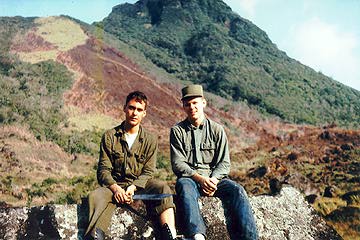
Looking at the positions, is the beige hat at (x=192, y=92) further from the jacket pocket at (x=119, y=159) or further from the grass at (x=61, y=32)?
the grass at (x=61, y=32)

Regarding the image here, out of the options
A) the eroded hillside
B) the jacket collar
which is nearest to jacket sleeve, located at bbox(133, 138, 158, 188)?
the jacket collar

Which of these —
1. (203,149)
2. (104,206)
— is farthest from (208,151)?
(104,206)

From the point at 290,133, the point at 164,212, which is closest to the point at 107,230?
the point at 164,212

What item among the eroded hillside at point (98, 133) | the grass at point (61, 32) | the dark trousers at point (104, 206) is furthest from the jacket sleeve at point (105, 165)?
the grass at point (61, 32)

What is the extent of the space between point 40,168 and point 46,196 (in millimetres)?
4218

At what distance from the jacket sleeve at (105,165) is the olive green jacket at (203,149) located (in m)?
0.60

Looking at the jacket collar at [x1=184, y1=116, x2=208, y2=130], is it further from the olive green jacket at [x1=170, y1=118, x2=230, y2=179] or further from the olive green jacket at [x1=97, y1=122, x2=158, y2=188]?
the olive green jacket at [x1=97, y1=122, x2=158, y2=188]

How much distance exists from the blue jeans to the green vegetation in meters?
43.7

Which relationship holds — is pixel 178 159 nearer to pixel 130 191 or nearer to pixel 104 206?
pixel 130 191

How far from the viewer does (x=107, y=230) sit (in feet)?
10.3

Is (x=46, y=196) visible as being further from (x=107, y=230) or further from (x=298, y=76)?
(x=298, y=76)

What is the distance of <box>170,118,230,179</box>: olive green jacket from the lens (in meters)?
3.86

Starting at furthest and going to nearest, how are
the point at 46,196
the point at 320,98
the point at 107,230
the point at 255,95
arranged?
the point at 320,98 → the point at 255,95 → the point at 46,196 → the point at 107,230

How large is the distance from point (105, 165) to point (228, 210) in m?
1.12
